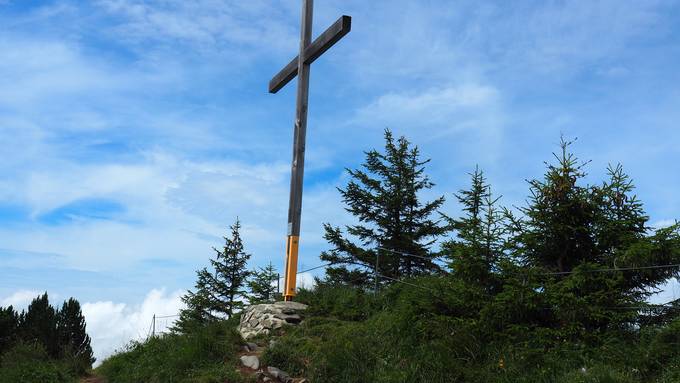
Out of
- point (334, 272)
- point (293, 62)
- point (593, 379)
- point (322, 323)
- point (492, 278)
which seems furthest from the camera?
point (334, 272)

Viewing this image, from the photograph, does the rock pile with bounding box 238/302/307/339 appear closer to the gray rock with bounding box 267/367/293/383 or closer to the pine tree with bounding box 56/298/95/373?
the gray rock with bounding box 267/367/293/383

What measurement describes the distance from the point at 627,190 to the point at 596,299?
1883 millimetres

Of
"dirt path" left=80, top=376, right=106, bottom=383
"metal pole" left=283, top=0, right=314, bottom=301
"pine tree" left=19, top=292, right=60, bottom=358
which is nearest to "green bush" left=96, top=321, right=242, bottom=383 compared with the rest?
"dirt path" left=80, top=376, right=106, bottom=383

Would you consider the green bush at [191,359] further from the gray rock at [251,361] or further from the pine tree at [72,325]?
the pine tree at [72,325]

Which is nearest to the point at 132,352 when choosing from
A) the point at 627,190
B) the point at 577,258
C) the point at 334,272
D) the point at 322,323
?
the point at 322,323

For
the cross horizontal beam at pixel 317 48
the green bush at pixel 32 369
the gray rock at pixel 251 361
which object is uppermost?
the cross horizontal beam at pixel 317 48

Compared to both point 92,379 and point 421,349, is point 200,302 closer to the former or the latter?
point 92,379

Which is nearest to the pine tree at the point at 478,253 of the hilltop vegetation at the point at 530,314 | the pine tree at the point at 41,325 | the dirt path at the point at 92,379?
the hilltop vegetation at the point at 530,314

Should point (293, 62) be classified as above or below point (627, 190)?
above

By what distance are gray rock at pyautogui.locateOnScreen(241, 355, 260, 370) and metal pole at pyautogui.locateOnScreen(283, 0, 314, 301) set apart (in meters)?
2.41

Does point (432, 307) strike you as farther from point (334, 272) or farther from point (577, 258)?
point (334, 272)

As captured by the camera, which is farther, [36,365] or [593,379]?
[36,365]

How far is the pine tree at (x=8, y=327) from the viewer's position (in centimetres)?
2242

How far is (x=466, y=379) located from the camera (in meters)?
8.59
